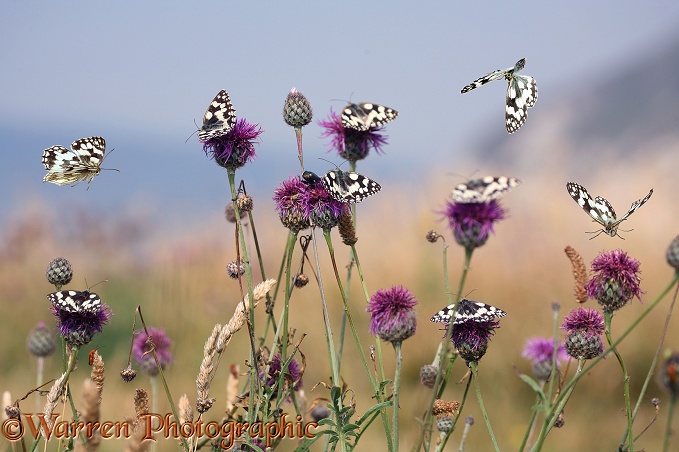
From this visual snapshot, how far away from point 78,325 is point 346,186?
1017 mm

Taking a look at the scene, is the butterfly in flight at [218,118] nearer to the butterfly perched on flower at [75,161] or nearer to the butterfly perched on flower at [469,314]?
the butterfly perched on flower at [75,161]

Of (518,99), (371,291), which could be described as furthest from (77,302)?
(371,291)

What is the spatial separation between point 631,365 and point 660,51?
75045 mm

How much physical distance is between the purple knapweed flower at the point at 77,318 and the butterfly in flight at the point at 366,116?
3.73ft

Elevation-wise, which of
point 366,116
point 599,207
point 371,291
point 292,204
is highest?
point 366,116

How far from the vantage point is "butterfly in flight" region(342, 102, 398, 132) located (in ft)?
9.26

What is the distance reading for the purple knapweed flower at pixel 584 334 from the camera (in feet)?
8.17

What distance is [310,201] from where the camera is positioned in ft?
8.30

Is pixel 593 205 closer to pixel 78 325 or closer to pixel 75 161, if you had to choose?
pixel 78 325

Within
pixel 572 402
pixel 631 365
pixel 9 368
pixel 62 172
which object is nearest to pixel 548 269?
pixel 631 365

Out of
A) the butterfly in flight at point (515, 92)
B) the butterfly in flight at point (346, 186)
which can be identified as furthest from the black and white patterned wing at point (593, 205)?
the butterfly in flight at point (346, 186)

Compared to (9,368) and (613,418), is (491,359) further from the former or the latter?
(9,368)

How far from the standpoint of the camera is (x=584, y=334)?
253 cm

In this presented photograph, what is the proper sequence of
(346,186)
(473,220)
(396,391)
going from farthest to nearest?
(346,186), (396,391), (473,220)
